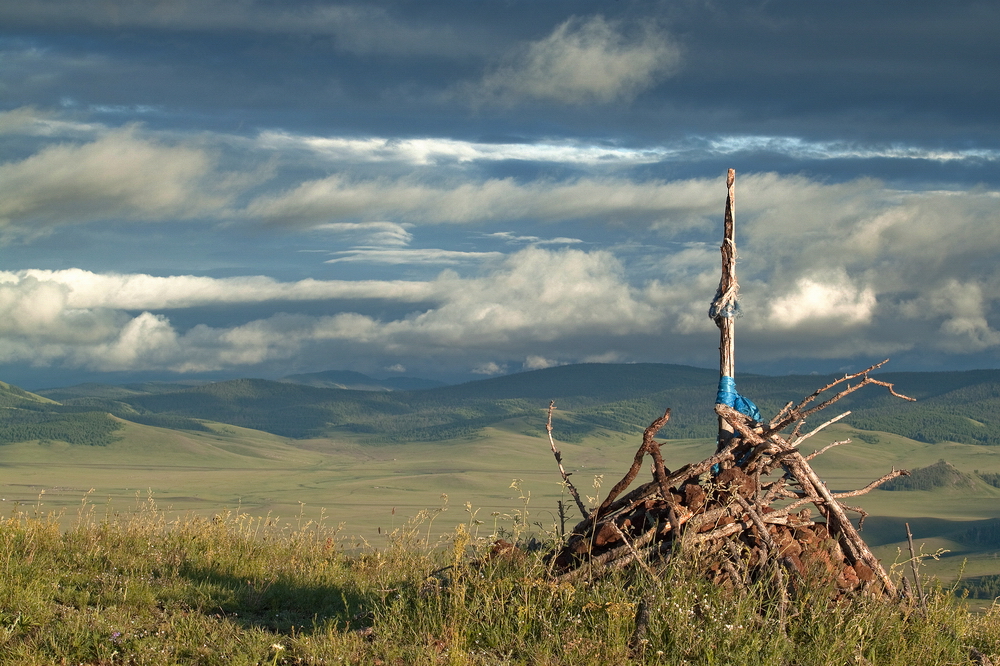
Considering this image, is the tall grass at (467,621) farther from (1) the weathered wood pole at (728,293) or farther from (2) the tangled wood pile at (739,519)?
(1) the weathered wood pole at (728,293)

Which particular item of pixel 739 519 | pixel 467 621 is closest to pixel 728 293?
pixel 739 519

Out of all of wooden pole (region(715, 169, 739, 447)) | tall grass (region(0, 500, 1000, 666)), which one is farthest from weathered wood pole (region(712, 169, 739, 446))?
tall grass (region(0, 500, 1000, 666))

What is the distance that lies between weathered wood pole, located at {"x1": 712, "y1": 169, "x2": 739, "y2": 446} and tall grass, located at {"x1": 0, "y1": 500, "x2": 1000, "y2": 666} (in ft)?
9.35

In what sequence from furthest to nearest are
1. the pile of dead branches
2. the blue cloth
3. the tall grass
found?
the blue cloth < the pile of dead branches < the tall grass

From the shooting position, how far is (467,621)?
7836mm

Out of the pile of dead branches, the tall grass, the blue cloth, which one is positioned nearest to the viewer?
the tall grass

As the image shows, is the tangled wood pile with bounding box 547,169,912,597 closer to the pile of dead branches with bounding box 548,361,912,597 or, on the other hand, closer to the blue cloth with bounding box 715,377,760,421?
the pile of dead branches with bounding box 548,361,912,597

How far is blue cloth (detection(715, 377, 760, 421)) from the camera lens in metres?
9.91

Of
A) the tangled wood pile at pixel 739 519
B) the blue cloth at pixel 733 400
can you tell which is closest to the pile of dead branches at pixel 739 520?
the tangled wood pile at pixel 739 519

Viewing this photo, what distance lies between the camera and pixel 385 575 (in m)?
11.4

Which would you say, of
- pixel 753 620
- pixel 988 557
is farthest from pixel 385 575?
pixel 988 557

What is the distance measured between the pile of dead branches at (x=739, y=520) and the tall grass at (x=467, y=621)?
0.33 m

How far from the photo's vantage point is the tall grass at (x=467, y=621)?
7469mm

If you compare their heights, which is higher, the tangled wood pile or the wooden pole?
the wooden pole
